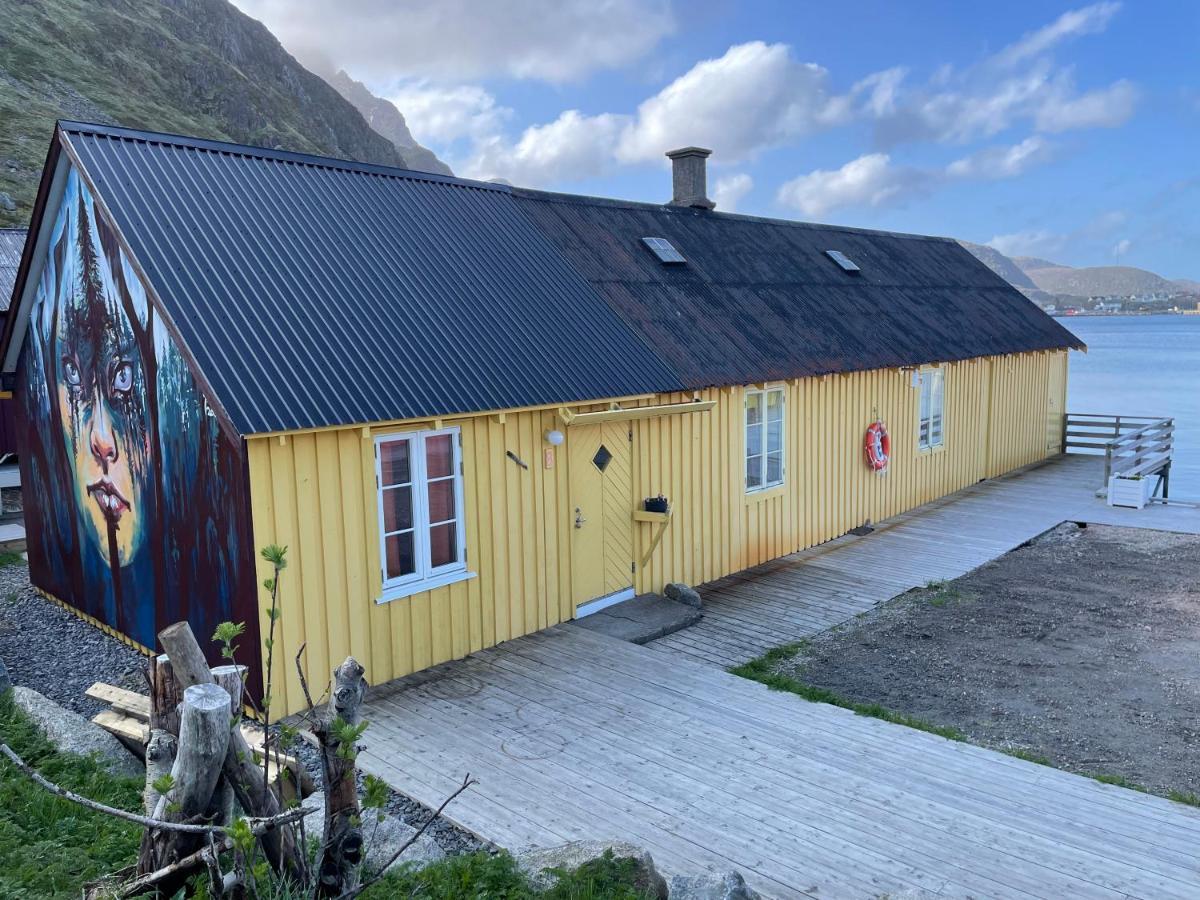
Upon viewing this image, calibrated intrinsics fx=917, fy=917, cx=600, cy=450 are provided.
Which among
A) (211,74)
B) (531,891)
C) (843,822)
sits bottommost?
(843,822)

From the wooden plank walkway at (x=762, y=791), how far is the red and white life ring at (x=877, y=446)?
654 cm

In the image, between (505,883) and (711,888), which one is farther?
(505,883)

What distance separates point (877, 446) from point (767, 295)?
2.78 m

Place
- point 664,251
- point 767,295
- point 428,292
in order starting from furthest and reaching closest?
point 767,295 → point 664,251 → point 428,292

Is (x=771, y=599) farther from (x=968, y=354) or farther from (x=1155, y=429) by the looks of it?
(x=1155, y=429)

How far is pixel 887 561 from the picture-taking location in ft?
39.5

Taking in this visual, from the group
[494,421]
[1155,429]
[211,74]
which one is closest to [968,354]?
[1155,429]

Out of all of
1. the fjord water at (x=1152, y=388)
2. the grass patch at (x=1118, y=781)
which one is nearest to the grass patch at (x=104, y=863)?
the grass patch at (x=1118, y=781)

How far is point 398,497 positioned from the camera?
7.83 meters

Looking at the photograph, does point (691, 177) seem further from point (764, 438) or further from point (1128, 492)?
point (1128, 492)

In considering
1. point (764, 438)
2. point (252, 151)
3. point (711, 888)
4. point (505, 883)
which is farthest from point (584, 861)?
point (252, 151)

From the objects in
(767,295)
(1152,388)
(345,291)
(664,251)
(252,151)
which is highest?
(252,151)

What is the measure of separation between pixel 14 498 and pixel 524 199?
34.4ft

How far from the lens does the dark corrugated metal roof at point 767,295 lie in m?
11.3
